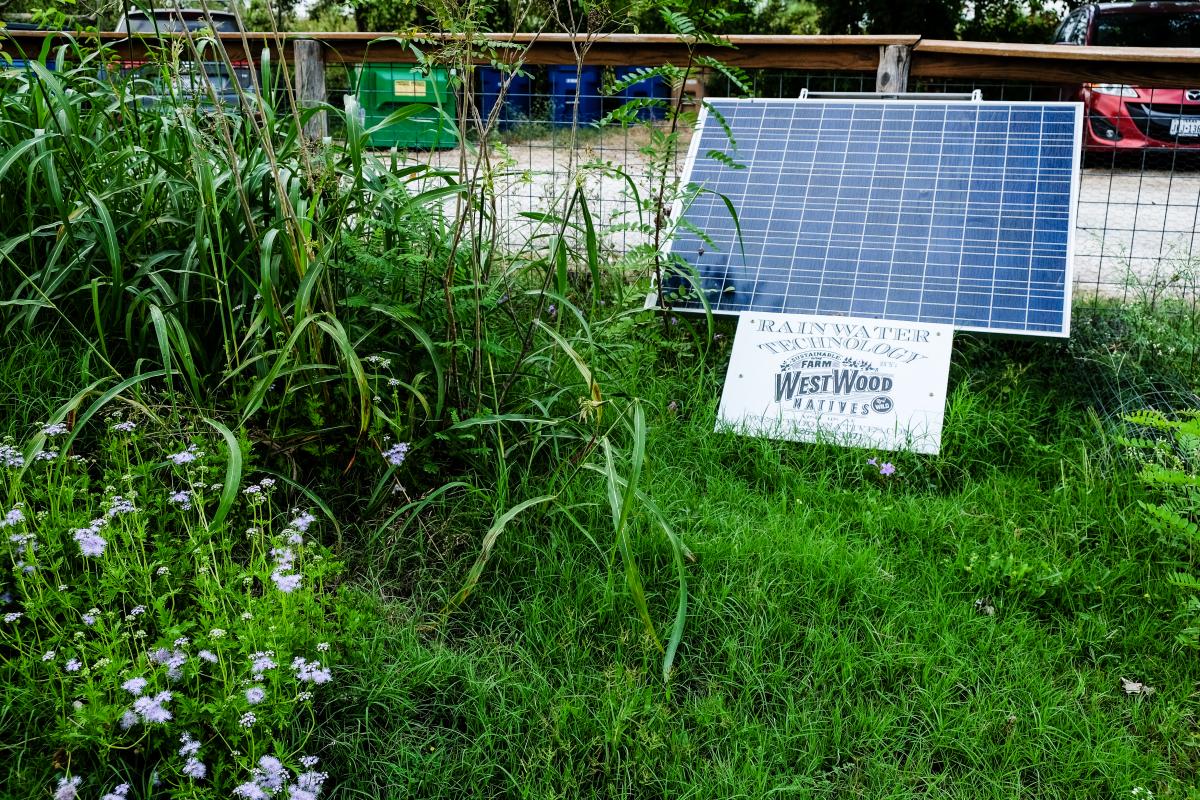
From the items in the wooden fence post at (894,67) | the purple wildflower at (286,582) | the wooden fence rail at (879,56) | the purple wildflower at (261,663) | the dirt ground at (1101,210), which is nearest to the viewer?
the purple wildflower at (261,663)

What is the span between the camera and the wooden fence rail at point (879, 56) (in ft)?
15.5

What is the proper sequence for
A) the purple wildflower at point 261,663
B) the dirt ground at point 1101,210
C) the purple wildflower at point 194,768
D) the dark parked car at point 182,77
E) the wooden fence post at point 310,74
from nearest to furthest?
the purple wildflower at point 194,768 → the purple wildflower at point 261,663 → the dark parked car at point 182,77 → the wooden fence post at point 310,74 → the dirt ground at point 1101,210

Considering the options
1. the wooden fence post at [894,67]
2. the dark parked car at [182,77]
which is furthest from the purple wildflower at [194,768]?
the wooden fence post at [894,67]

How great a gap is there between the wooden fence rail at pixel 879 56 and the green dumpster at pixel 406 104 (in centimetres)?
24

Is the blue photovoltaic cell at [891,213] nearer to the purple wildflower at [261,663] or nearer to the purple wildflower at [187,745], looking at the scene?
the purple wildflower at [261,663]

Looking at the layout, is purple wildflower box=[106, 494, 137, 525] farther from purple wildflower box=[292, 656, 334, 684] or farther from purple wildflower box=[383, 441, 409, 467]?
purple wildflower box=[383, 441, 409, 467]

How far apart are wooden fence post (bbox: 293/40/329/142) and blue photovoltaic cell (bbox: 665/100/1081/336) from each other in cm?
191

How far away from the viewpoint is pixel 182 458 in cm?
274

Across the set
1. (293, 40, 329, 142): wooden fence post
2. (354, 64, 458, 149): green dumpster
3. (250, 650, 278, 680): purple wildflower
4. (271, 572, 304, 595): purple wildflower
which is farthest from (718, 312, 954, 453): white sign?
(293, 40, 329, 142): wooden fence post

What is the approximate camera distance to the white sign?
12.8ft

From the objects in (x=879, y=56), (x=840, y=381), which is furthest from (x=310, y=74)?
(x=840, y=381)

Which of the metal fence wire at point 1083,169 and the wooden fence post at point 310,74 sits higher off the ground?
the wooden fence post at point 310,74

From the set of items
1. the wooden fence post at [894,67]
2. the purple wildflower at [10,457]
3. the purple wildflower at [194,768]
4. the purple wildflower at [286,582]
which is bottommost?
the purple wildflower at [194,768]

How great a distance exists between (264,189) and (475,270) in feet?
2.85
